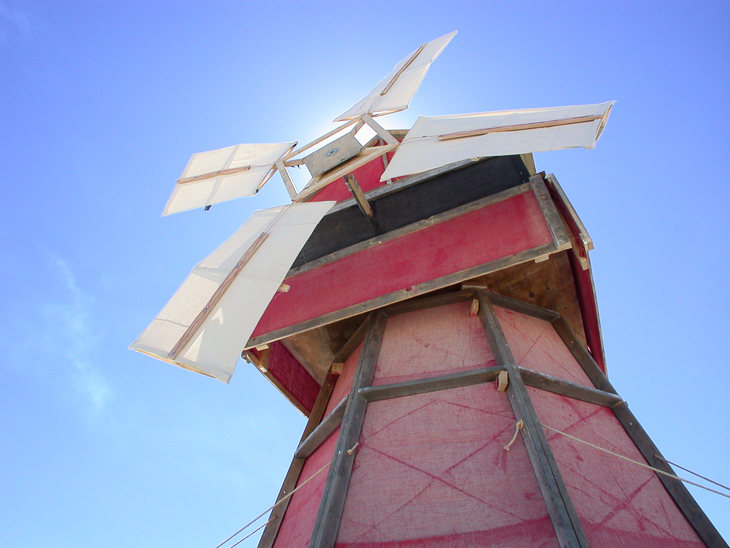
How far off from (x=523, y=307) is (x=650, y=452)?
2.16 metres

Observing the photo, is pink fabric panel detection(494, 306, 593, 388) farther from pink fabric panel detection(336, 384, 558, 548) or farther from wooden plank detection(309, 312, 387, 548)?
wooden plank detection(309, 312, 387, 548)

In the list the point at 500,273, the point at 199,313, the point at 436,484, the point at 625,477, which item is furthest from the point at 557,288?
the point at 199,313

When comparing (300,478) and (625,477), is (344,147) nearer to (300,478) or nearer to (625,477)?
(300,478)

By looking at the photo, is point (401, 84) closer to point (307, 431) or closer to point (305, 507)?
point (307, 431)

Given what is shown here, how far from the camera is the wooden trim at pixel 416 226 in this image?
243 inches

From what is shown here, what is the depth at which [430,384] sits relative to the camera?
4.74 metres

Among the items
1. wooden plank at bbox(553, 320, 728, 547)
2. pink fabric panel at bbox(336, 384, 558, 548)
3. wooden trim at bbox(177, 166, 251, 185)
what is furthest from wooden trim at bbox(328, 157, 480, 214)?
pink fabric panel at bbox(336, 384, 558, 548)

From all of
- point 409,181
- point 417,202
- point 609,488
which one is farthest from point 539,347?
point 409,181

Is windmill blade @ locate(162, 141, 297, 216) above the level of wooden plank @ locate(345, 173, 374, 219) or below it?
above

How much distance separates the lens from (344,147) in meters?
6.56

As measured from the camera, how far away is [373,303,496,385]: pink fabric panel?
199 inches

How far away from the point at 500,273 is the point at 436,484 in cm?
325

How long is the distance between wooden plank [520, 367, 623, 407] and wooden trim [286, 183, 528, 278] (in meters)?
2.23

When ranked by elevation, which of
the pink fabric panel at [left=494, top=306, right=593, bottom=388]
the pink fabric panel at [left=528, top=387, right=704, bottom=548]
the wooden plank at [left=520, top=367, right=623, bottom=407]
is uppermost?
the pink fabric panel at [left=494, top=306, right=593, bottom=388]
